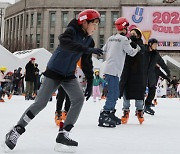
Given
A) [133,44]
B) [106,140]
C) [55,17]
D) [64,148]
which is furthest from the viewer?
[55,17]

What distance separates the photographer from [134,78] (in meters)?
5.84

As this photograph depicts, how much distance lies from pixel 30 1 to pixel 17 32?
6.09 metres

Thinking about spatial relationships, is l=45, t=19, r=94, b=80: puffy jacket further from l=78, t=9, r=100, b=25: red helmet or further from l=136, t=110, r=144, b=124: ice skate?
l=136, t=110, r=144, b=124: ice skate

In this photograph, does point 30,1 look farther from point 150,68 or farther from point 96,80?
point 150,68

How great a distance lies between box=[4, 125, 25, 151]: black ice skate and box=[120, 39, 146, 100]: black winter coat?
280cm

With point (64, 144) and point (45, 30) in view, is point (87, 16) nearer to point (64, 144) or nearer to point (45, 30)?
point (64, 144)

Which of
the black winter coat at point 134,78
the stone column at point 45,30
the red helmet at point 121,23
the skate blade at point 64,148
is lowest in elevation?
the skate blade at point 64,148

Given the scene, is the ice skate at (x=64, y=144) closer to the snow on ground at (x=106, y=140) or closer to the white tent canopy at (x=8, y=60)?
the snow on ground at (x=106, y=140)

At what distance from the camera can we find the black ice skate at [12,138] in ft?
10.2

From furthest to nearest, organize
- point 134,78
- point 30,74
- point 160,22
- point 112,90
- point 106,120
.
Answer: point 160,22 → point 30,74 → point 134,78 → point 112,90 → point 106,120

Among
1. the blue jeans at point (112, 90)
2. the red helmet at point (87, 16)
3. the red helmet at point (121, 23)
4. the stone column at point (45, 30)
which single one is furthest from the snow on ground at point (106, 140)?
the stone column at point (45, 30)

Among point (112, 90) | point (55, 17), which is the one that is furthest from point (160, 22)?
point (112, 90)

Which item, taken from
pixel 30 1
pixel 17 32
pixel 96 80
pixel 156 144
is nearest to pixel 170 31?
pixel 30 1

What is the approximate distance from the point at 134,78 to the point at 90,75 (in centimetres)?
235
